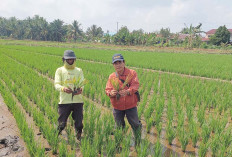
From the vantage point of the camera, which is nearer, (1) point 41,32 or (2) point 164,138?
(2) point 164,138

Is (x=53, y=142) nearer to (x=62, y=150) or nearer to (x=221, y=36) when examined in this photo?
(x=62, y=150)

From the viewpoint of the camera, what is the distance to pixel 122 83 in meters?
2.12

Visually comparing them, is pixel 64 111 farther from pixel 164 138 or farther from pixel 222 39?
pixel 222 39

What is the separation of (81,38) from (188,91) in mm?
45714

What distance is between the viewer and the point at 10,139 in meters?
2.51

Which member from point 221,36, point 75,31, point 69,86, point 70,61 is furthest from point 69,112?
point 75,31

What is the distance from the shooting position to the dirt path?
2256 mm

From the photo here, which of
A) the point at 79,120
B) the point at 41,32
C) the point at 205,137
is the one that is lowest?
the point at 205,137

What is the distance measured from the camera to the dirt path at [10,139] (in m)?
2.26

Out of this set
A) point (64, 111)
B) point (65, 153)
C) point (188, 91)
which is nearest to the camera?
point (65, 153)

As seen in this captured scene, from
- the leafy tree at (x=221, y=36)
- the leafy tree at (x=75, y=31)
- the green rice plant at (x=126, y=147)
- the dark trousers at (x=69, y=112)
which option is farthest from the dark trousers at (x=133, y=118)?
the leafy tree at (x=75, y=31)

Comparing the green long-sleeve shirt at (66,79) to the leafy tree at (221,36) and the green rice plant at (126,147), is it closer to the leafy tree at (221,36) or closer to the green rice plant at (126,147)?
the green rice plant at (126,147)

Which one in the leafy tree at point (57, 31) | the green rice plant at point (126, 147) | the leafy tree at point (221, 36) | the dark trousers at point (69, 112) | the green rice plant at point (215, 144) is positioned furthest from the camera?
the leafy tree at point (57, 31)

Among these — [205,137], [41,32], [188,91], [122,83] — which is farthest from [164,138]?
[41,32]
